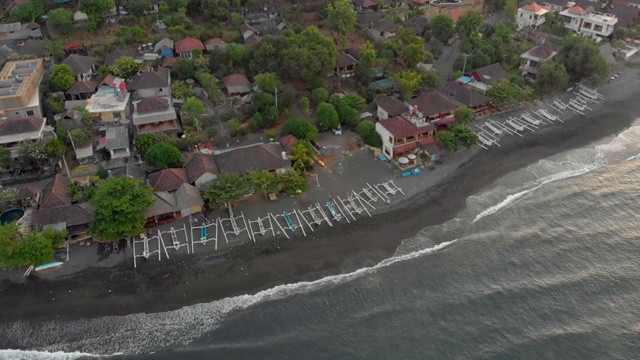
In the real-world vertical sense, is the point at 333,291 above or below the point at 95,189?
below

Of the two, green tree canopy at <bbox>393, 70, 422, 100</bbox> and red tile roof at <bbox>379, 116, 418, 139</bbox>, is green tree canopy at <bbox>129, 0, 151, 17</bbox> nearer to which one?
green tree canopy at <bbox>393, 70, 422, 100</bbox>

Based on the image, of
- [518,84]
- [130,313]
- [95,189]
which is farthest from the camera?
[518,84]

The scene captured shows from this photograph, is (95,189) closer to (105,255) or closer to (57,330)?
(105,255)

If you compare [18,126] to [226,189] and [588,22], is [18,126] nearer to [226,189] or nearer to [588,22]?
[226,189]

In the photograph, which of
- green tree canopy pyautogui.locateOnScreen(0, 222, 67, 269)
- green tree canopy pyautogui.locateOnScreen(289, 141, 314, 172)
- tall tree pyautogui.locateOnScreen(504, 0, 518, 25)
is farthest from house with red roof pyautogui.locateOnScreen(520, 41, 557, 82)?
green tree canopy pyautogui.locateOnScreen(0, 222, 67, 269)

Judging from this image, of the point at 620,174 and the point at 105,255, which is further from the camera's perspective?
the point at 620,174

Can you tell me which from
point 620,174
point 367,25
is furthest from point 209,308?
point 367,25

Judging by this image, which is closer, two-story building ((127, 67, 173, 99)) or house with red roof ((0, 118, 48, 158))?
house with red roof ((0, 118, 48, 158))

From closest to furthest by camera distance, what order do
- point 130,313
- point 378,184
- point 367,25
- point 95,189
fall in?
point 130,313, point 95,189, point 378,184, point 367,25

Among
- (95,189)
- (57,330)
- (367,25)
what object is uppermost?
(367,25)
